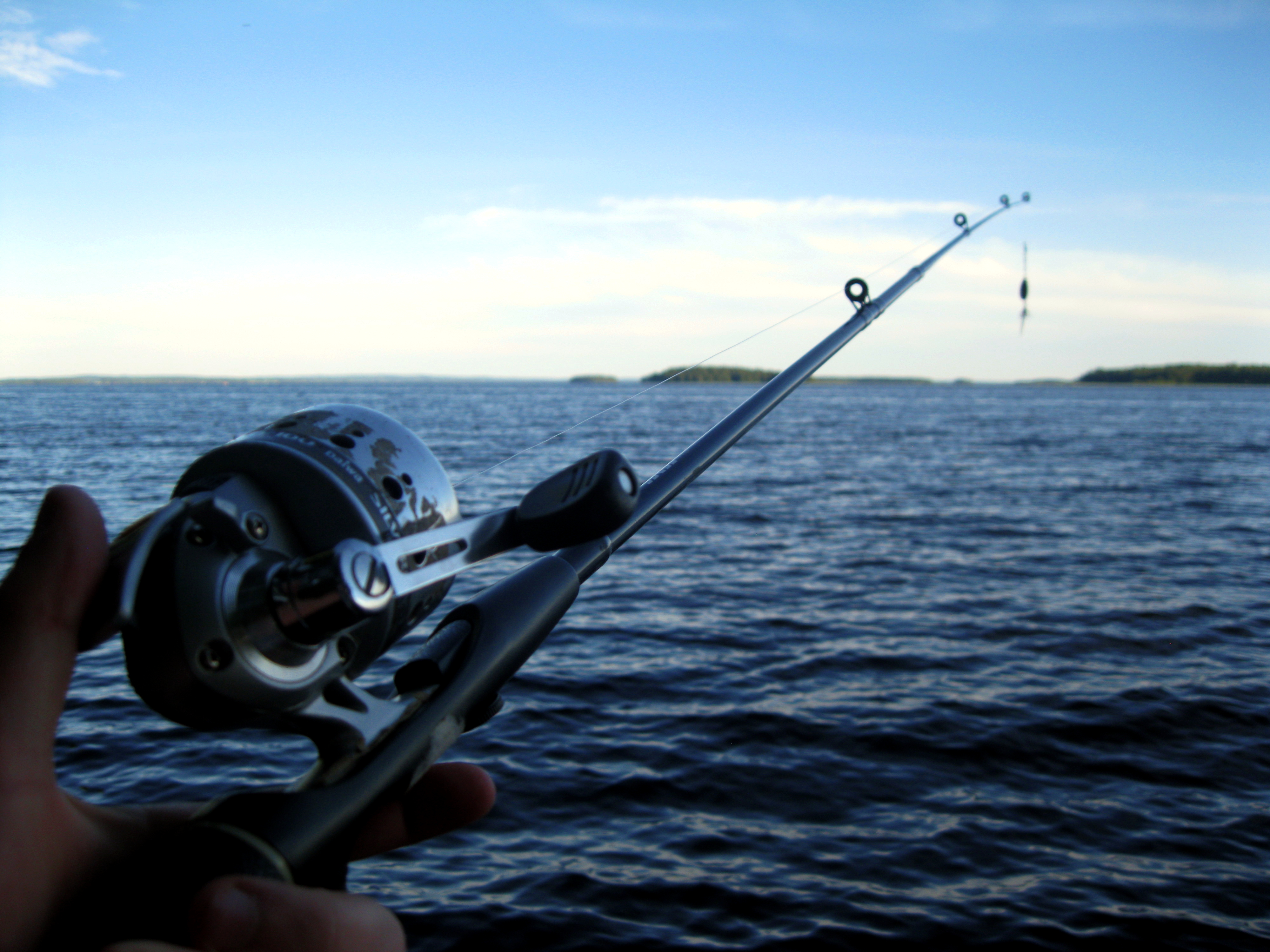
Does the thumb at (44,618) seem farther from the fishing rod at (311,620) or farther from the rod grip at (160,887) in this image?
the rod grip at (160,887)

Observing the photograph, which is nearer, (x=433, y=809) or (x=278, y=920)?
(x=278, y=920)

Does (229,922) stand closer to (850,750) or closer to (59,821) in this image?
(59,821)

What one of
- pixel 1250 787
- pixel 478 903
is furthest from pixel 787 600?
pixel 478 903

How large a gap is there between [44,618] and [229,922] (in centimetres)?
39

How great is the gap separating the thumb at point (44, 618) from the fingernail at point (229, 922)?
265mm

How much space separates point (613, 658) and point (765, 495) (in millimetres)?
13861

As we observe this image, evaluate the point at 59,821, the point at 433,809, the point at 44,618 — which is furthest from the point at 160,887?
the point at 433,809

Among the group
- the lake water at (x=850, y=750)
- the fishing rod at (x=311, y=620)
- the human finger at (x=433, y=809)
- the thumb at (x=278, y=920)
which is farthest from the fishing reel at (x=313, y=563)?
the lake water at (x=850, y=750)

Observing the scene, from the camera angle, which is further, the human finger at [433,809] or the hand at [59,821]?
the human finger at [433,809]

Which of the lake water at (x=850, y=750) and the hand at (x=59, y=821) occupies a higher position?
the hand at (x=59, y=821)

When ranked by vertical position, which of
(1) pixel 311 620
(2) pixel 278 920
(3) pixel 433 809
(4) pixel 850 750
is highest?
(1) pixel 311 620

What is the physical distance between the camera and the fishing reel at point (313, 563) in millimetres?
1180

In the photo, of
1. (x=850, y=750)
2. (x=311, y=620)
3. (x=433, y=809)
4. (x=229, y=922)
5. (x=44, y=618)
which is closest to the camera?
(x=229, y=922)

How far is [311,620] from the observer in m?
1.19
